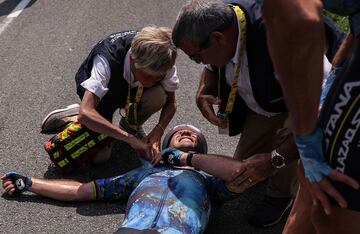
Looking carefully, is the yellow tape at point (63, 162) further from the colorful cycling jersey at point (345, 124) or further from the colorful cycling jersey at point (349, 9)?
the colorful cycling jersey at point (349, 9)

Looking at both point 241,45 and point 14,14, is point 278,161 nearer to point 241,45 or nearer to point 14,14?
point 241,45

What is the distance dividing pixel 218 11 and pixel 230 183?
94 cm

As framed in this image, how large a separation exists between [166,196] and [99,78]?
0.94m

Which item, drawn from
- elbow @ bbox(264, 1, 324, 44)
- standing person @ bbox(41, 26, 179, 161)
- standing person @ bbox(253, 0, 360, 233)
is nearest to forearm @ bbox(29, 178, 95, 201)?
standing person @ bbox(41, 26, 179, 161)

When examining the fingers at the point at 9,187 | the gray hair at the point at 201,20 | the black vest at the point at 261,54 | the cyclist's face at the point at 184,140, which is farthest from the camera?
the cyclist's face at the point at 184,140

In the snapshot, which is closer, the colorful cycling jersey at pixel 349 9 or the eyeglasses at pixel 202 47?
the colorful cycling jersey at pixel 349 9

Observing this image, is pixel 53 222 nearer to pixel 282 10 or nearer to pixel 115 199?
pixel 115 199

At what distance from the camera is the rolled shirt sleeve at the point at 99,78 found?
356 cm

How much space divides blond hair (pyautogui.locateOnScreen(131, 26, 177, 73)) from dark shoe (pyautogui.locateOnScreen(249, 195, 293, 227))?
3.18 ft

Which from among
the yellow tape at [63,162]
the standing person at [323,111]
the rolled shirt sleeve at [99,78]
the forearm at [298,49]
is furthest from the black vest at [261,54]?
the forearm at [298,49]

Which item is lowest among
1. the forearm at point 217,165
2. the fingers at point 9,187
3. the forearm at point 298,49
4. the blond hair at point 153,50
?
the fingers at point 9,187

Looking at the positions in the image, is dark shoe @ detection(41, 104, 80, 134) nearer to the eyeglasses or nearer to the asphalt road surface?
the asphalt road surface

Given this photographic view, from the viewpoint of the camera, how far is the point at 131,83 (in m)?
3.78

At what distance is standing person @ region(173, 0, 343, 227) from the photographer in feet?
9.26
